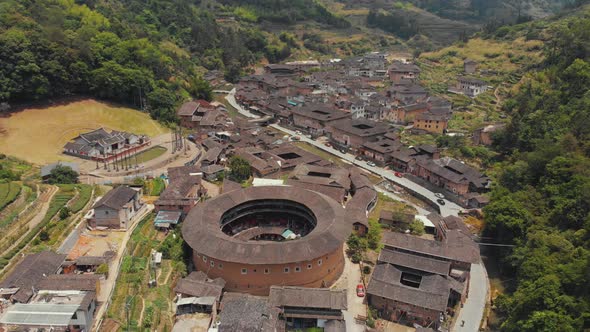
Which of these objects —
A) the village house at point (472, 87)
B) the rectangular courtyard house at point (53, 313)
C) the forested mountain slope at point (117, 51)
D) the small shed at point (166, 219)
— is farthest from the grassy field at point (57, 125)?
the village house at point (472, 87)

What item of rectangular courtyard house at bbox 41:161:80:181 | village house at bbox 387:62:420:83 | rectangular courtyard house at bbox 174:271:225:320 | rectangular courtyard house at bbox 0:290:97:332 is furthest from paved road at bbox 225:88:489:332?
village house at bbox 387:62:420:83

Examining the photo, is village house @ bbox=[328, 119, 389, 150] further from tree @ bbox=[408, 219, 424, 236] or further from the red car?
the red car

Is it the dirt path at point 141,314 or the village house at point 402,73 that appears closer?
the dirt path at point 141,314

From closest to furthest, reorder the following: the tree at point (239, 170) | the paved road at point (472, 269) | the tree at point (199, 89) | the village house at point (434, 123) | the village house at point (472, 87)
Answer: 1. the paved road at point (472, 269)
2. the tree at point (239, 170)
3. the village house at point (434, 123)
4. the tree at point (199, 89)
5. the village house at point (472, 87)

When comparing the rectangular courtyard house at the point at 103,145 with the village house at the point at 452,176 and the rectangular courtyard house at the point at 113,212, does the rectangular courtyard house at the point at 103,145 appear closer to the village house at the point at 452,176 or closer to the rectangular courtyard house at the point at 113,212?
the rectangular courtyard house at the point at 113,212

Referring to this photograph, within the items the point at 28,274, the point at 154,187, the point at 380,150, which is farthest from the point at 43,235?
the point at 380,150

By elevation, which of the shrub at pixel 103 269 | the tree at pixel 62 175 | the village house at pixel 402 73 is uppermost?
the shrub at pixel 103 269
